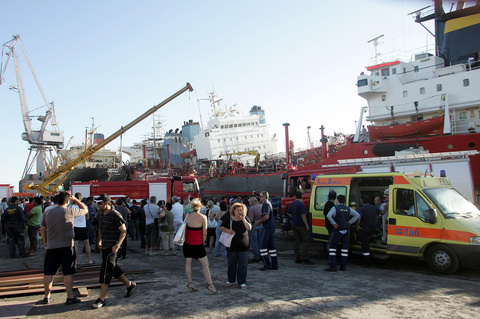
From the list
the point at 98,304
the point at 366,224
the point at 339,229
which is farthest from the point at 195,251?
the point at 366,224

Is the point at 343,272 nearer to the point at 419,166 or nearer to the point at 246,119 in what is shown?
the point at 419,166

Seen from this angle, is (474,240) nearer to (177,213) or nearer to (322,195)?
(322,195)

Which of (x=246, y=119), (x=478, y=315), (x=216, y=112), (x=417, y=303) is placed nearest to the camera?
(x=478, y=315)

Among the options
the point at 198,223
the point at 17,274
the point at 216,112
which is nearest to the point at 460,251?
the point at 198,223

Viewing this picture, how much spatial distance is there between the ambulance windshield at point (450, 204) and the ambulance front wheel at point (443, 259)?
669 mm

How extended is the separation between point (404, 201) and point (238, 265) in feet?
13.2

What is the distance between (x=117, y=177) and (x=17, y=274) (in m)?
28.5

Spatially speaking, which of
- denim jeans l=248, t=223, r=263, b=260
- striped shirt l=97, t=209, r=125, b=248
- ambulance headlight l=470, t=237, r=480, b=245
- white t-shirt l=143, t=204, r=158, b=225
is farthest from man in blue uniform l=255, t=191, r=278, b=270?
white t-shirt l=143, t=204, r=158, b=225

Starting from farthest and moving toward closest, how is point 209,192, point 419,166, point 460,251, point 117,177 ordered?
point 117,177
point 209,192
point 419,166
point 460,251

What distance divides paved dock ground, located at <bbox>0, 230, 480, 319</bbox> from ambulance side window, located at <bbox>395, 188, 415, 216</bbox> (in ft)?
4.11

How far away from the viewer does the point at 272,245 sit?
7.50 meters

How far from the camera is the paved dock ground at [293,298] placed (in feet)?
15.0

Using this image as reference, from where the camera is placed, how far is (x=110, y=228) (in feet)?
17.5

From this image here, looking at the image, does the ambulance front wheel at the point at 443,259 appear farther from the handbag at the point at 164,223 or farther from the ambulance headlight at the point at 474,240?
the handbag at the point at 164,223
